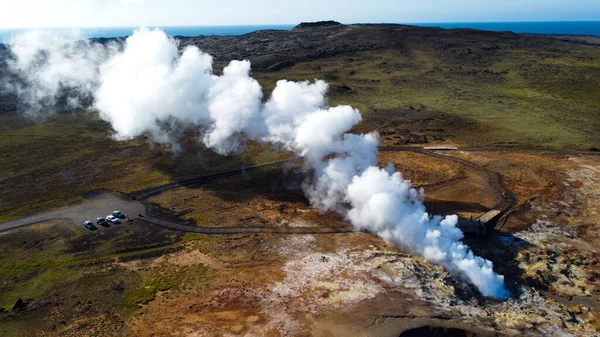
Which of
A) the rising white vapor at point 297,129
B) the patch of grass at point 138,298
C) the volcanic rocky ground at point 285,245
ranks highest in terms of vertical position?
the rising white vapor at point 297,129

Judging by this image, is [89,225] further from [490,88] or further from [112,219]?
[490,88]

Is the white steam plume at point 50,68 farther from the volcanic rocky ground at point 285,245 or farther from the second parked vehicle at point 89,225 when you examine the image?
the second parked vehicle at point 89,225

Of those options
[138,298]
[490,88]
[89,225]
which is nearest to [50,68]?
[89,225]

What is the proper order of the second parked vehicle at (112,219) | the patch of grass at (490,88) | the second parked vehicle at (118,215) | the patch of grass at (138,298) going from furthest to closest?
the patch of grass at (490,88) < the second parked vehicle at (118,215) < the second parked vehicle at (112,219) < the patch of grass at (138,298)

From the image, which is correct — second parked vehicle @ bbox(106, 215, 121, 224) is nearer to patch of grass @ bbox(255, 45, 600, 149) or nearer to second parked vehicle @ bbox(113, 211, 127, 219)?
second parked vehicle @ bbox(113, 211, 127, 219)

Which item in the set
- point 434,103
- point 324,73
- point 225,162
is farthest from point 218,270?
point 324,73

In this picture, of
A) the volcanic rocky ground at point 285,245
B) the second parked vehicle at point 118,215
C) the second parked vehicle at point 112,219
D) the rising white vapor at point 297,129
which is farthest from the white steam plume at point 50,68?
the second parked vehicle at point 112,219
